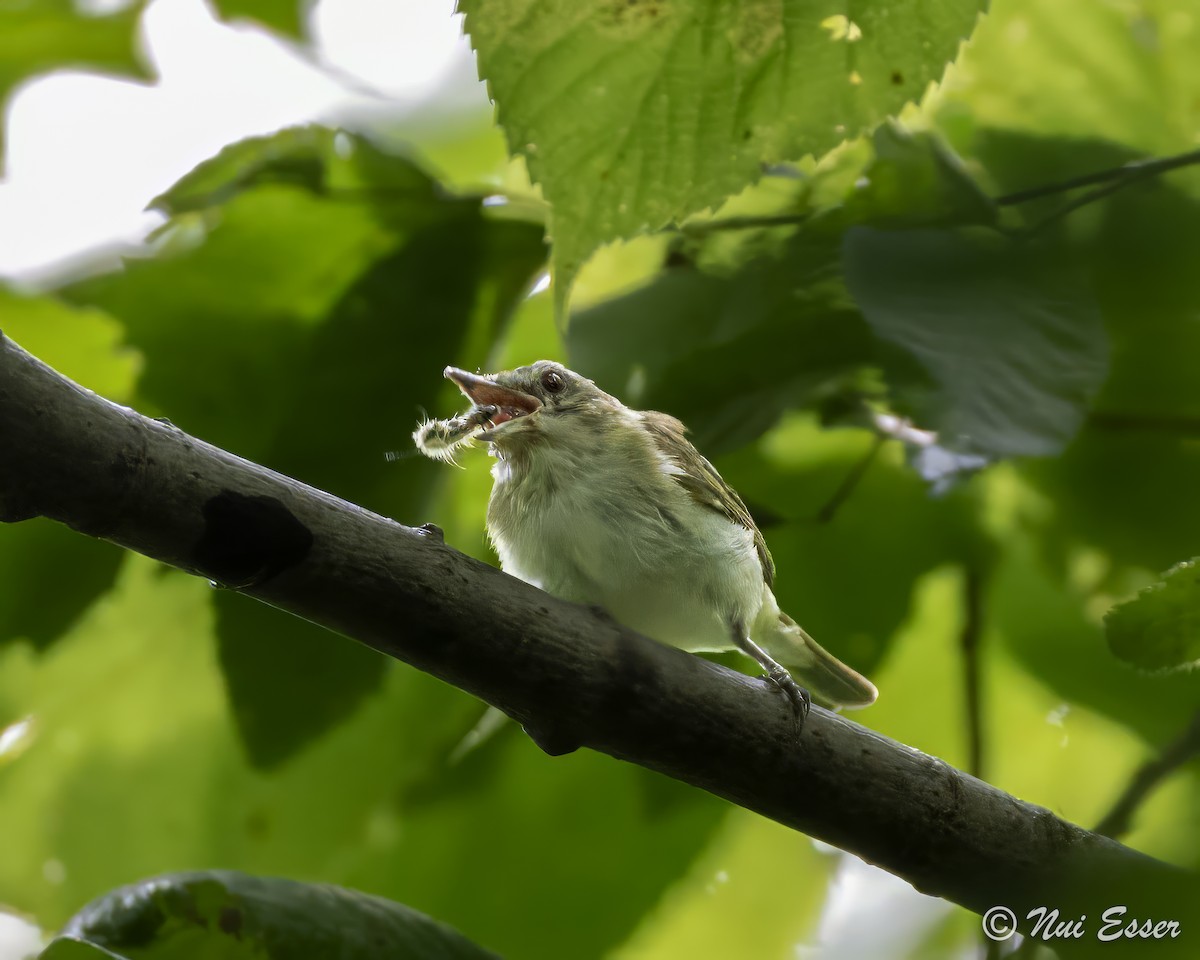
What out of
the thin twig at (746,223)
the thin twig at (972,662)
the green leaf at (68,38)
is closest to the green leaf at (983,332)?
the thin twig at (746,223)

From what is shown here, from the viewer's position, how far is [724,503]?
4.34 feet

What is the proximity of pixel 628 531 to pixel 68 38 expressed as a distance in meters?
0.76

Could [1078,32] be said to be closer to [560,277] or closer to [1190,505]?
[1190,505]

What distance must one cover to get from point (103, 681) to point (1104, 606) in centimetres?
91

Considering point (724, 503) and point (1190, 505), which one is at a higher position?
point (1190, 505)

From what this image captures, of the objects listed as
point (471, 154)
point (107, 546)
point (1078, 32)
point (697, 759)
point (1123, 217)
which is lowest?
point (107, 546)

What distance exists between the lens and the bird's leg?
789 mm

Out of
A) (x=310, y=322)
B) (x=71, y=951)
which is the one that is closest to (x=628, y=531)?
(x=310, y=322)

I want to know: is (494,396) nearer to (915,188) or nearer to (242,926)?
(915,188)

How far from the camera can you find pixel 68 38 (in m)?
1.11

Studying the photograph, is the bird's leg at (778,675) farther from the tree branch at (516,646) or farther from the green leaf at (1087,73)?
Result: the green leaf at (1087,73)

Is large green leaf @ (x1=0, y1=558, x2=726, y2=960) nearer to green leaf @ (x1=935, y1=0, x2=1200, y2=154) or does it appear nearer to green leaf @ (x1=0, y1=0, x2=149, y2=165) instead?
green leaf @ (x1=0, y1=0, x2=149, y2=165)

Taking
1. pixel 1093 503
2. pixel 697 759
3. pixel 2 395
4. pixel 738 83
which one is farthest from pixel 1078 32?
pixel 2 395

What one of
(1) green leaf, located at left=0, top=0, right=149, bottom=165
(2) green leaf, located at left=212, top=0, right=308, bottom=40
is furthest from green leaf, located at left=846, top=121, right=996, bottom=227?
(1) green leaf, located at left=0, top=0, right=149, bottom=165
